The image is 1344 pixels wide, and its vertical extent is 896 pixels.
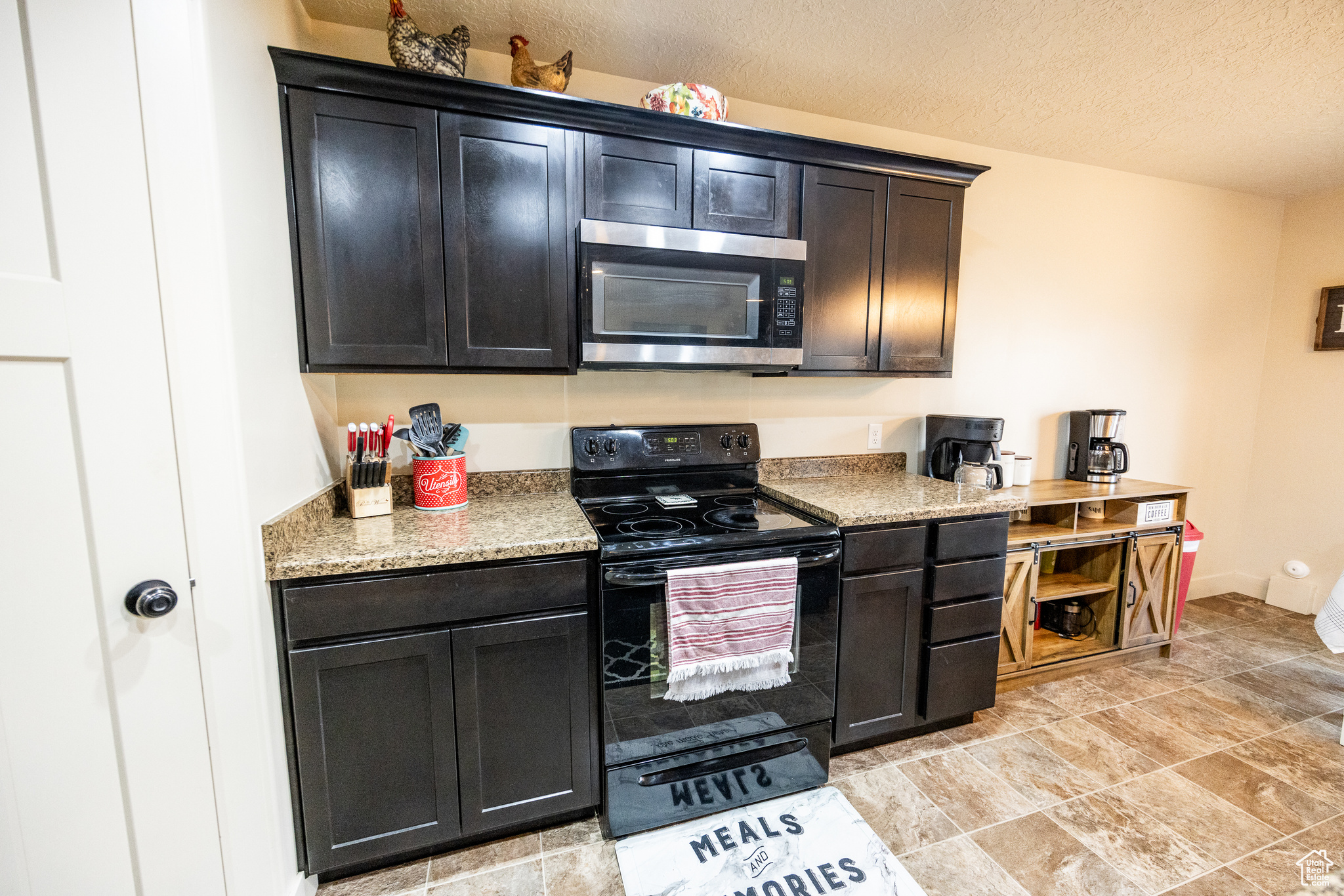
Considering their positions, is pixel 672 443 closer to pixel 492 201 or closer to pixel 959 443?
pixel 492 201

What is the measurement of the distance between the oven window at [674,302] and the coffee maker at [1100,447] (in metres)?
2.19

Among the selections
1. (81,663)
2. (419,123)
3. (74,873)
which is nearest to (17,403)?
(81,663)

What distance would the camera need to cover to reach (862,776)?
5.91 ft

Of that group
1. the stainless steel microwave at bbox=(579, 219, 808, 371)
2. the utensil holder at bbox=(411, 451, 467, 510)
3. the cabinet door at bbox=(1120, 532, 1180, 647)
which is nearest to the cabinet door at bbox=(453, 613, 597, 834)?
the utensil holder at bbox=(411, 451, 467, 510)

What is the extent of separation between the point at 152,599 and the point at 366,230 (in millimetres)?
1050

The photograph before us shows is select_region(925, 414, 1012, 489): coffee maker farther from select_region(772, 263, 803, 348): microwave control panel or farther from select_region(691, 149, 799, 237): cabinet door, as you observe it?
select_region(691, 149, 799, 237): cabinet door

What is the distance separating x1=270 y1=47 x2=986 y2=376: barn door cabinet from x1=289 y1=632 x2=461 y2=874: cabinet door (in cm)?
83

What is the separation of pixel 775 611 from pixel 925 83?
2.11 m

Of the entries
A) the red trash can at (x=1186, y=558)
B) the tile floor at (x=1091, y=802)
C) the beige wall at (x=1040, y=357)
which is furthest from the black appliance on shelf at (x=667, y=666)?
the red trash can at (x=1186, y=558)

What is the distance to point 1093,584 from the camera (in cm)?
255

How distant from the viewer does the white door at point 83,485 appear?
2.89 ft

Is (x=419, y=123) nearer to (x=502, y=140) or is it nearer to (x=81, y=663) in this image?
(x=502, y=140)

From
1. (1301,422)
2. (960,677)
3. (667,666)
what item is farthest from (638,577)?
(1301,422)

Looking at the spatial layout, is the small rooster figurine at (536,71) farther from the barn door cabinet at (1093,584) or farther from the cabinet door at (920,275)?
the barn door cabinet at (1093,584)
